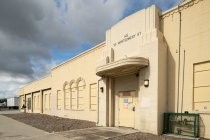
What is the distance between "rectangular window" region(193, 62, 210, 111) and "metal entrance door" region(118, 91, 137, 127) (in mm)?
4021

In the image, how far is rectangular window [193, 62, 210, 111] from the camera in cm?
1158

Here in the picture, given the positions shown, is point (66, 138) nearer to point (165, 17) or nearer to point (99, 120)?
point (99, 120)

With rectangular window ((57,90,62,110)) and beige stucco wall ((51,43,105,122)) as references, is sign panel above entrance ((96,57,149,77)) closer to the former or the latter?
beige stucco wall ((51,43,105,122))

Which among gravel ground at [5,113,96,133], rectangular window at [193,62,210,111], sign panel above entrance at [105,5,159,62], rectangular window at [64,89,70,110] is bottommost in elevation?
gravel ground at [5,113,96,133]

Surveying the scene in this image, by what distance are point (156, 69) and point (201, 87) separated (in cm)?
224

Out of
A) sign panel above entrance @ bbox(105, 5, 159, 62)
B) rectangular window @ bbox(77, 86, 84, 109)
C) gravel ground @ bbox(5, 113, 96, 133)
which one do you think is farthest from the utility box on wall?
rectangular window @ bbox(77, 86, 84, 109)

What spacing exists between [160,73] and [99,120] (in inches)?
241

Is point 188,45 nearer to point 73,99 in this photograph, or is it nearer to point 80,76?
A: point 80,76

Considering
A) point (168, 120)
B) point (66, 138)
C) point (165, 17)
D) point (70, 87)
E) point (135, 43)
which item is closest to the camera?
point (66, 138)

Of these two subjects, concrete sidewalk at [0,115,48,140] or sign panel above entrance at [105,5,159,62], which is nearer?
concrete sidewalk at [0,115,48,140]

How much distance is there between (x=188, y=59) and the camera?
12.5m

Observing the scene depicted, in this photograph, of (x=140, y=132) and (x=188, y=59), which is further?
(x=140, y=132)

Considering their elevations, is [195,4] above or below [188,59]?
above

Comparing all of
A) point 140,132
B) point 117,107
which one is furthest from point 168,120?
point 117,107
